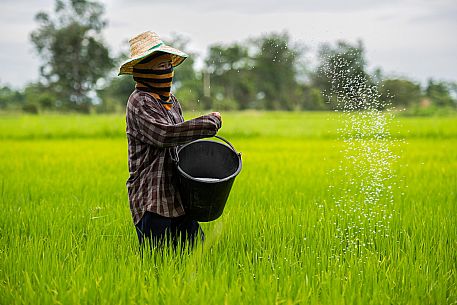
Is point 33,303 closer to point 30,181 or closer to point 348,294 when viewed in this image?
point 348,294

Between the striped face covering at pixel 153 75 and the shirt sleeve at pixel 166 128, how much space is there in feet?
0.38

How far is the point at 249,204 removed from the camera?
427 cm

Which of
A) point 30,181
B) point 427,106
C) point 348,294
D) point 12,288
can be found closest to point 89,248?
point 12,288

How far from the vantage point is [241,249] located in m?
2.98

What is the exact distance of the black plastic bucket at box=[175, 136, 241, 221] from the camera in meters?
2.61

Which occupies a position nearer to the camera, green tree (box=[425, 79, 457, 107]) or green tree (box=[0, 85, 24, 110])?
green tree (box=[425, 79, 457, 107])

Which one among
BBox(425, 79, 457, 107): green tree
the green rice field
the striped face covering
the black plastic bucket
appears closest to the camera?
the green rice field

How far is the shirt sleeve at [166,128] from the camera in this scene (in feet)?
8.58

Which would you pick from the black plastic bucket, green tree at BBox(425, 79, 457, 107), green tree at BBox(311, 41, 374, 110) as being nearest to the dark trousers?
the black plastic bucket

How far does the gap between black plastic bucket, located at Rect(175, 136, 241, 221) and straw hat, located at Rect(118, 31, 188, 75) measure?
0.46m

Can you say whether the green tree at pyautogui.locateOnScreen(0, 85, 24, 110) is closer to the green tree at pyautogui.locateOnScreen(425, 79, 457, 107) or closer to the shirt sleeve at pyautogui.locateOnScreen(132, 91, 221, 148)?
the green tree at pyautogui.locateOnScreen(425, 79, 457, 107)

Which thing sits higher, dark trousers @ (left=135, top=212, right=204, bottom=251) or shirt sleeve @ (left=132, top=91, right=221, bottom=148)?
shirt sleeve @ (left=132, top=91, right=221, bottom=148)

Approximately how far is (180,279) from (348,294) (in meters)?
0.68

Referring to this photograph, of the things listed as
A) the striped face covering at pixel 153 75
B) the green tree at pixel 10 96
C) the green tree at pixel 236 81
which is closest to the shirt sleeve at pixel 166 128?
the striped face covering at pixel 153 75
